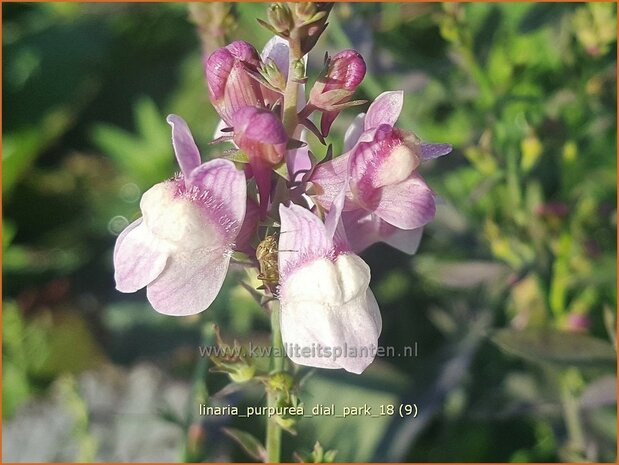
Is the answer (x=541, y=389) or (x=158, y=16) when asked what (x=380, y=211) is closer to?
(x=541, y=389)

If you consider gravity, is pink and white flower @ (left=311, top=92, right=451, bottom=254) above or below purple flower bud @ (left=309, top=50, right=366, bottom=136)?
below

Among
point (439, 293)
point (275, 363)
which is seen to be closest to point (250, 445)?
point (275, 363)

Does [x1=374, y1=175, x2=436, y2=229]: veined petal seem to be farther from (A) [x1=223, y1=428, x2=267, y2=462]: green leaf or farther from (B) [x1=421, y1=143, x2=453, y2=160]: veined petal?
(A) [x1=223, y1=428, x2=267, y2=462]: green leaf

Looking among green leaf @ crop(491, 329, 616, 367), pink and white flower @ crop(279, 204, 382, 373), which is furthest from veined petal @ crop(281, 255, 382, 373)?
green leaf @ crop(491, 329, 616, 367)


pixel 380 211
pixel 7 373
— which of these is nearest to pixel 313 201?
pixel 380 211

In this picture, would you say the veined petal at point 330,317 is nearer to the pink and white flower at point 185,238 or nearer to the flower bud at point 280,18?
the pink and white flower at point 185,238

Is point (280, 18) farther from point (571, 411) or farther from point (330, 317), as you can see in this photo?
point (571, 411)

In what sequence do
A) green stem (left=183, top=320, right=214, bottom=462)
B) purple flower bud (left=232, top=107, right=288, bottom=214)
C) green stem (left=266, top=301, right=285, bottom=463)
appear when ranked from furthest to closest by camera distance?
green stem (left=183, top=320, right=214, bottom=462)
green stem (left=266, top=301, right=285, bottom=463)
purple flower bud (left=232, top=107, right=288, bottom=214)
